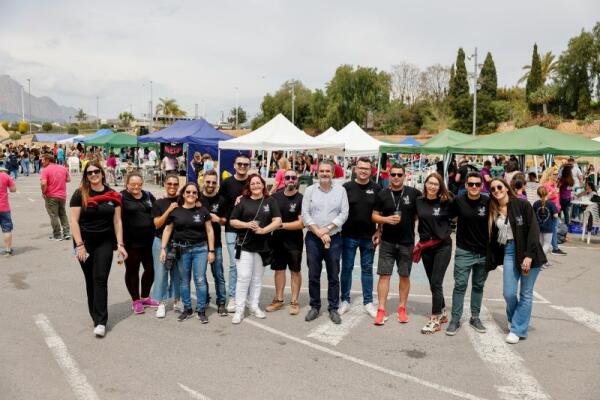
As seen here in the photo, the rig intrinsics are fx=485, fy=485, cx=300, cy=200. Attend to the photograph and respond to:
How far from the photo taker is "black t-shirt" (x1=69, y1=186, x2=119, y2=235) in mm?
4984

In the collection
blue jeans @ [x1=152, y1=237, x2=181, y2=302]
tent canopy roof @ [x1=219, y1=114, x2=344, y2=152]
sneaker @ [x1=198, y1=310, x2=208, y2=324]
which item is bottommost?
sneaker @ [x1=198, y1=310, x2=208, y2=324]

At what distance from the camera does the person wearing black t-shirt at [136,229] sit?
17.9ft

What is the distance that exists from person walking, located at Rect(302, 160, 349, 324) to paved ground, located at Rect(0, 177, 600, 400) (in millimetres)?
303

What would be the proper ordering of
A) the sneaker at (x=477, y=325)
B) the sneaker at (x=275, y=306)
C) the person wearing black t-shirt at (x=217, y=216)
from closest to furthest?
the sneaker at (x=477, y=325), the person wearing black t-shirt at (x=217, y=216), the sneaker at (x=275, y=306)

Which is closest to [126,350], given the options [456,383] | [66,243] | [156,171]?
[456,383]

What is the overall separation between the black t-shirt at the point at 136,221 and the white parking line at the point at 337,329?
7.15ft

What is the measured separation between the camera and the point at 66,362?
436 centimetres

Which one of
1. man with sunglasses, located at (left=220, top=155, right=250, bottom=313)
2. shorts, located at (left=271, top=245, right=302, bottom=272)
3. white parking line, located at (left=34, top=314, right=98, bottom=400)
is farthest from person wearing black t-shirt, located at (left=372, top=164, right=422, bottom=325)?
white parking line, located at (left=34, top=314, right=98, bottom=400)

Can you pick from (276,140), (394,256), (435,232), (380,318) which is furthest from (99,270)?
(276,140)

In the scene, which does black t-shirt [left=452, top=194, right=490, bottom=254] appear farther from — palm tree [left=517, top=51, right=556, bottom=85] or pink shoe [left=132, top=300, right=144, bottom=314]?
palm tree [left=517, top=51, right=556, bottom=85]

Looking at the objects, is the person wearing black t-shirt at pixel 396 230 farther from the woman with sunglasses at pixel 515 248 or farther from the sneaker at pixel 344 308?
the woman with sunglasses at pixel 515 248

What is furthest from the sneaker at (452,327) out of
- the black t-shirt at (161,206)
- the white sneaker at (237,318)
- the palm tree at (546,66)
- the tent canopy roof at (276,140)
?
the palm tree at (546,66)

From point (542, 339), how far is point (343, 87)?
58.1 meters

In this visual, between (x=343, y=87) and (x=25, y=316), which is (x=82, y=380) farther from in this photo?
(x=343, y=87)
